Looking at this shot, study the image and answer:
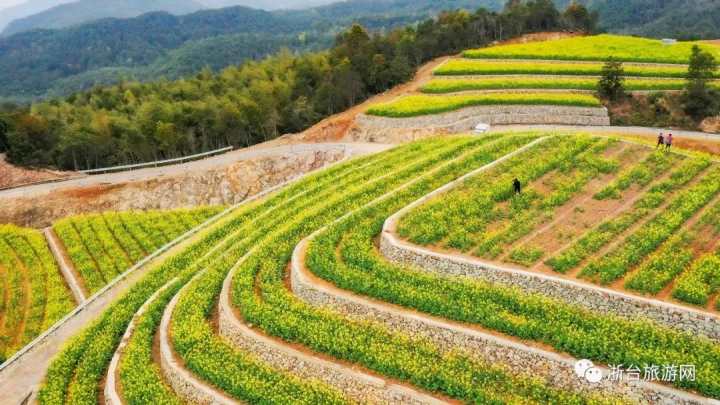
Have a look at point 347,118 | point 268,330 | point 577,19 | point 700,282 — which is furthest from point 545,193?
point 577,19

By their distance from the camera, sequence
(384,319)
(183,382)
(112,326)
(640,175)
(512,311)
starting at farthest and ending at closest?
(112,326) < (640,175) < (183,382) < (384,319) < (512,311)

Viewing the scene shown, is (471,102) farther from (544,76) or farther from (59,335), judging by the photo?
(59,335)

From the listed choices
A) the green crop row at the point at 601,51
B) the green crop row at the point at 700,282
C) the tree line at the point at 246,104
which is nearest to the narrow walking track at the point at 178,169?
the tree line at the point at 246,104

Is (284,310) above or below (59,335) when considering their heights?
above

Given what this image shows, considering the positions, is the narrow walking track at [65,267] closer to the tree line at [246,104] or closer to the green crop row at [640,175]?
the tree line at [246,104]

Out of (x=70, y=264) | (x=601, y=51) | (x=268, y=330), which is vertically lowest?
(x=70, y=264)

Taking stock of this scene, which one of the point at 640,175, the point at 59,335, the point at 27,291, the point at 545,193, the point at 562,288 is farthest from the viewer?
the point at 27,291

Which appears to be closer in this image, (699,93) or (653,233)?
(653,233)
